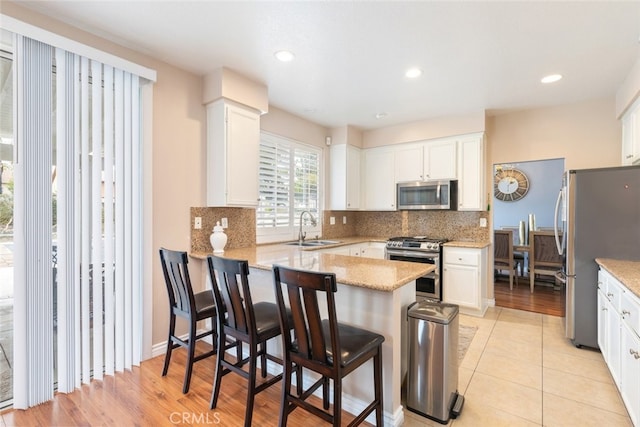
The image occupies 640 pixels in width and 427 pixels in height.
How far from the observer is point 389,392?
185cm

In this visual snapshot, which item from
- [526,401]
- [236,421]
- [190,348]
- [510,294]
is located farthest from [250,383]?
[510,294]

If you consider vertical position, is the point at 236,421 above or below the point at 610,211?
below

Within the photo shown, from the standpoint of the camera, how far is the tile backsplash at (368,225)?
123 inches

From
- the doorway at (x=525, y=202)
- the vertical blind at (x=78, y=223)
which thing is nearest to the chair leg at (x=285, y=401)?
the vertical blind at (x=78, y=223)

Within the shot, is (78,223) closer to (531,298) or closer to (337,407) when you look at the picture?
(337,407)

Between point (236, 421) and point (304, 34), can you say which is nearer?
point (236, 421)

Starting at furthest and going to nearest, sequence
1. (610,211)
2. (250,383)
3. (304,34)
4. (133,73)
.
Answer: (610,211)
(133,73)
(304,34)
(250,383)

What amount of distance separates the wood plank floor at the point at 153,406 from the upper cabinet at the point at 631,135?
137 inches

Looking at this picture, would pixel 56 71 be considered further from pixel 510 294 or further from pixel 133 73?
pixel 510 294

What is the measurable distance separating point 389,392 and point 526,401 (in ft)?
3.45

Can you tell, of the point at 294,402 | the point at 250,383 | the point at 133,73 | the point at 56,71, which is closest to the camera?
the point at 294,402

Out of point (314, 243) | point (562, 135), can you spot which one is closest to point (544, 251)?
point (562, 135)

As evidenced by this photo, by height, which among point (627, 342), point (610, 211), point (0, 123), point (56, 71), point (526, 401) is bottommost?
point (526, 401)

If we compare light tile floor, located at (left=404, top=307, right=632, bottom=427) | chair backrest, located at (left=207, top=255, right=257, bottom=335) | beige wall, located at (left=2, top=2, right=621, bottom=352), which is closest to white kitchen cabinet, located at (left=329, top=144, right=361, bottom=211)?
beige wall, located at (left=2, top=2, right=621, bottom=352)
